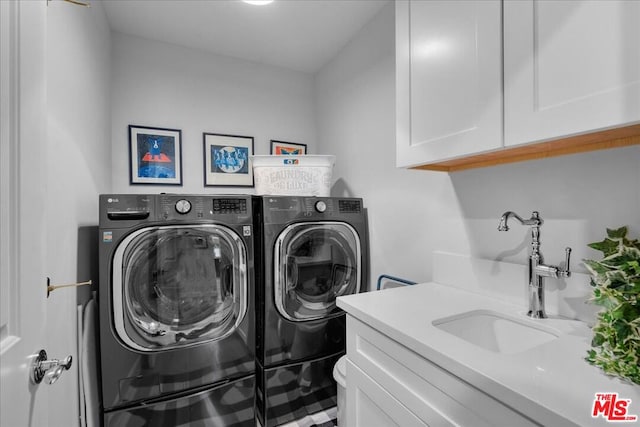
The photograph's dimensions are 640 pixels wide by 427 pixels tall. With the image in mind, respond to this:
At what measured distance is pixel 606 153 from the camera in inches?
39.4

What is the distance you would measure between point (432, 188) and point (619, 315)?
1061 millimetres

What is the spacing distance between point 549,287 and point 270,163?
5.59 ft

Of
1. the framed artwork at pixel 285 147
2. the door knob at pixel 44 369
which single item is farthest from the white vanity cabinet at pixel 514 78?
the framed artwork at pixel 285 147

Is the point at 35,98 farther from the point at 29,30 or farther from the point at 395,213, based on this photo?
the point at 395,213

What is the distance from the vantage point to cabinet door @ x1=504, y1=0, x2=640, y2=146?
71 centimetres

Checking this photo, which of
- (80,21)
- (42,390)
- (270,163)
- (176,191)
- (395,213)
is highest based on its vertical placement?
(80,21)

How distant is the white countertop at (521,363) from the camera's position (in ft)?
2.02

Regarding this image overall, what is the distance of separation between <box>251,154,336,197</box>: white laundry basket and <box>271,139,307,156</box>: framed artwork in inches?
26.4

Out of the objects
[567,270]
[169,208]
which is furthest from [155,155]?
[567,270]

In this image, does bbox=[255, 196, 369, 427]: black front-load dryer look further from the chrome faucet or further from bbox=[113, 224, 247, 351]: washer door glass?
the chrome faucet

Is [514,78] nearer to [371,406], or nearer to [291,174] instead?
[371,406]

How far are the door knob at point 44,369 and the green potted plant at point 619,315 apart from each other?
1347mm

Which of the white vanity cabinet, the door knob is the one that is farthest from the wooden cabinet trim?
the door knob

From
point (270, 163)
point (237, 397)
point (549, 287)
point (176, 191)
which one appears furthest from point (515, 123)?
point (176, 191)
